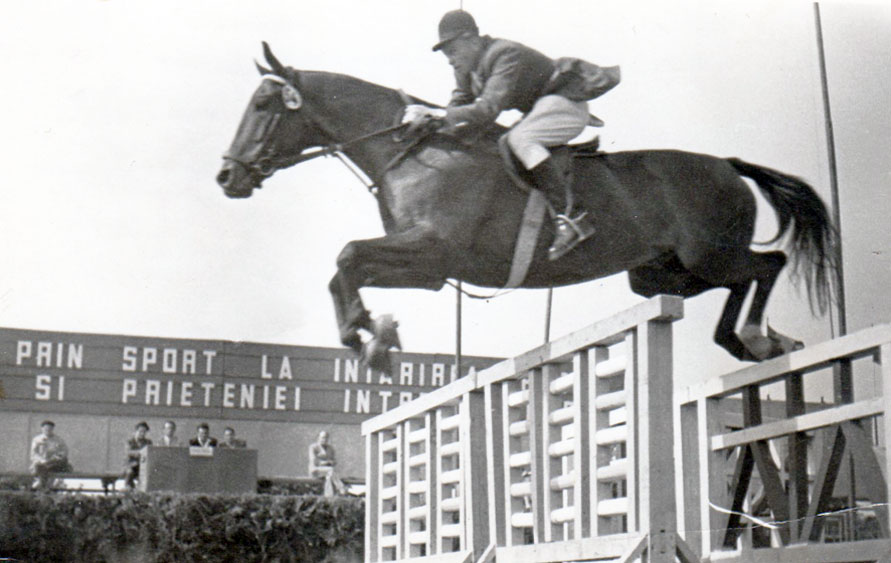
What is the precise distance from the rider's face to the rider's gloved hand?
18 cm

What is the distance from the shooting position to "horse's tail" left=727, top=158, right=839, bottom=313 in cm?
430

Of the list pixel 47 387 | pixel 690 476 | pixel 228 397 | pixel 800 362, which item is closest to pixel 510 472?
pixel 690 476

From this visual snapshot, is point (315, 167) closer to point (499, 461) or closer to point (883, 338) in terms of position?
point (499, 461)

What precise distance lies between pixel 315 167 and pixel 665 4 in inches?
52.8

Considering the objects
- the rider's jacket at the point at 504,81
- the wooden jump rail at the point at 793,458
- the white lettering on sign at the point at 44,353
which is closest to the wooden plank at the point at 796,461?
the wooden jump rail at the point at 793,458

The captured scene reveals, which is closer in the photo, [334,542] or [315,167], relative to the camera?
[315,167]

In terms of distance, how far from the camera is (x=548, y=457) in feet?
11.4

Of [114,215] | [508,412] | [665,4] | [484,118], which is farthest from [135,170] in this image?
[665,4]

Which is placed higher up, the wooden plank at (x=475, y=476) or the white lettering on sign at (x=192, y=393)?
the white lettering on sign at (x=192, y=393)

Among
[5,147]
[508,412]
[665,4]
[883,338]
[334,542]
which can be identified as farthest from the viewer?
[334,542]

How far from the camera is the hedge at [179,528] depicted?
546cm

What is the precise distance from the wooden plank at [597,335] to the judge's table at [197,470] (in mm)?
2306

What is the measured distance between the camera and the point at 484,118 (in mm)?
4199

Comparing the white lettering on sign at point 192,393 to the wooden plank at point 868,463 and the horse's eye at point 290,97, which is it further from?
the wooden plank at point 868,463
